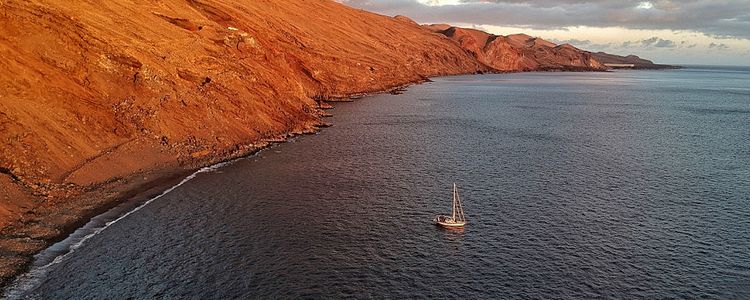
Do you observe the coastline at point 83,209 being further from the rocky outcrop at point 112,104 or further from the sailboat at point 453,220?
the sailboat at point 453,220

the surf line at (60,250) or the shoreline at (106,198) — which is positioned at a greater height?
the shoreline at (106,198)

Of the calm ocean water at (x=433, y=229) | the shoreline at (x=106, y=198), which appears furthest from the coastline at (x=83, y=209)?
the calm ocean water at (x=433, y=229)

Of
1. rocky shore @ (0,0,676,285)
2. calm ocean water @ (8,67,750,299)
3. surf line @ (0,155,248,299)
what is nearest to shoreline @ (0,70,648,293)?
rocky shore @ (0,0,676,285)

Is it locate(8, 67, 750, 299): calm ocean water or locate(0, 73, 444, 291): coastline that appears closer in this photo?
locate(8, 67, 750, 299): calm ocean water

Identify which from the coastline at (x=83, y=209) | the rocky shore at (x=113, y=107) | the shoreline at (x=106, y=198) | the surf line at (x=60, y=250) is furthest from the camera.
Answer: the rocky shore at (x=113, y=107)

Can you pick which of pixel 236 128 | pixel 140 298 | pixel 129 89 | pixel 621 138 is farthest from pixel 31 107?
pixel 621 138

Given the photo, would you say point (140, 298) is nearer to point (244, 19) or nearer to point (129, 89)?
point (129, 89)

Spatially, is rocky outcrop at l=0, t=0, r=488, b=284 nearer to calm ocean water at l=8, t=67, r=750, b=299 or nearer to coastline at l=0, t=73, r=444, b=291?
coastline at l=0, t=73, r=444, b=291

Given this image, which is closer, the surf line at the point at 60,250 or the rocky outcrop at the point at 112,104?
the surf line at the point at 60,250
